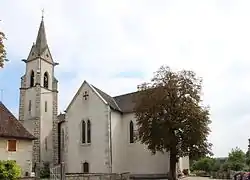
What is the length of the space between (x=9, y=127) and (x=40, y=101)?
697 inches

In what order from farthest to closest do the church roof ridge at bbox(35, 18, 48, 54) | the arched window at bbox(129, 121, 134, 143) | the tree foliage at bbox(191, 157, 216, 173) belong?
1. the tree foliage at bbox(191, 157, 216, 173)
2. the church roof ridge at bbox(35, 18, 48, 54)
3. the arched window at bbox(129, 121, 134, 143)

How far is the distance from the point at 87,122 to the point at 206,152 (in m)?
16.5

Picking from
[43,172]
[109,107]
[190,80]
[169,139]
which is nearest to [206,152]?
[169,139]

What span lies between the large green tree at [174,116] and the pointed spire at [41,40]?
27531 mm

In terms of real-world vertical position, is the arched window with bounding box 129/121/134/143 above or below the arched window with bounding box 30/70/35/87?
below

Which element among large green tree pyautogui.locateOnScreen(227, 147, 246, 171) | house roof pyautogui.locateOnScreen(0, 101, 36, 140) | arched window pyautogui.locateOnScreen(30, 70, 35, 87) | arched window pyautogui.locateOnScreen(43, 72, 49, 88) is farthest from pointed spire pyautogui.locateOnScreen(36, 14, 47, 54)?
large green tree pyautogui.locateOnScreen(227, 147, 246, 171)

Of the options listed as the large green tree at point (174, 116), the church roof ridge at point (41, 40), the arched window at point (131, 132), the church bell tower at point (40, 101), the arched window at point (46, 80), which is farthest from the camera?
the church roof ridge at point (41, 40)

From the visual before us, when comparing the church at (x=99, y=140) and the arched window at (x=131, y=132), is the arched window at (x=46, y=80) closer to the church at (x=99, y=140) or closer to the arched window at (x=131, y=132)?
the church at (x=99, y=140)

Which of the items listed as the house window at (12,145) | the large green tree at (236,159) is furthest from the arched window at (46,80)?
the large green tree at (236,159)

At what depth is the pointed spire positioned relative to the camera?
5986 centimetres

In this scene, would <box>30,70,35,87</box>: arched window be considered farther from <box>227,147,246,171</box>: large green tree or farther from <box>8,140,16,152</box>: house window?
<box>227,147,246,171</box>: large green tree

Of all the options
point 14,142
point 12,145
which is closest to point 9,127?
point 14,142

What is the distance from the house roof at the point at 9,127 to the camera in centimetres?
3749

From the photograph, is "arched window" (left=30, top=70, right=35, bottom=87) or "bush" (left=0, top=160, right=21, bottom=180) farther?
"arched window" (left=30, top=70, right=35, bottom=87)
